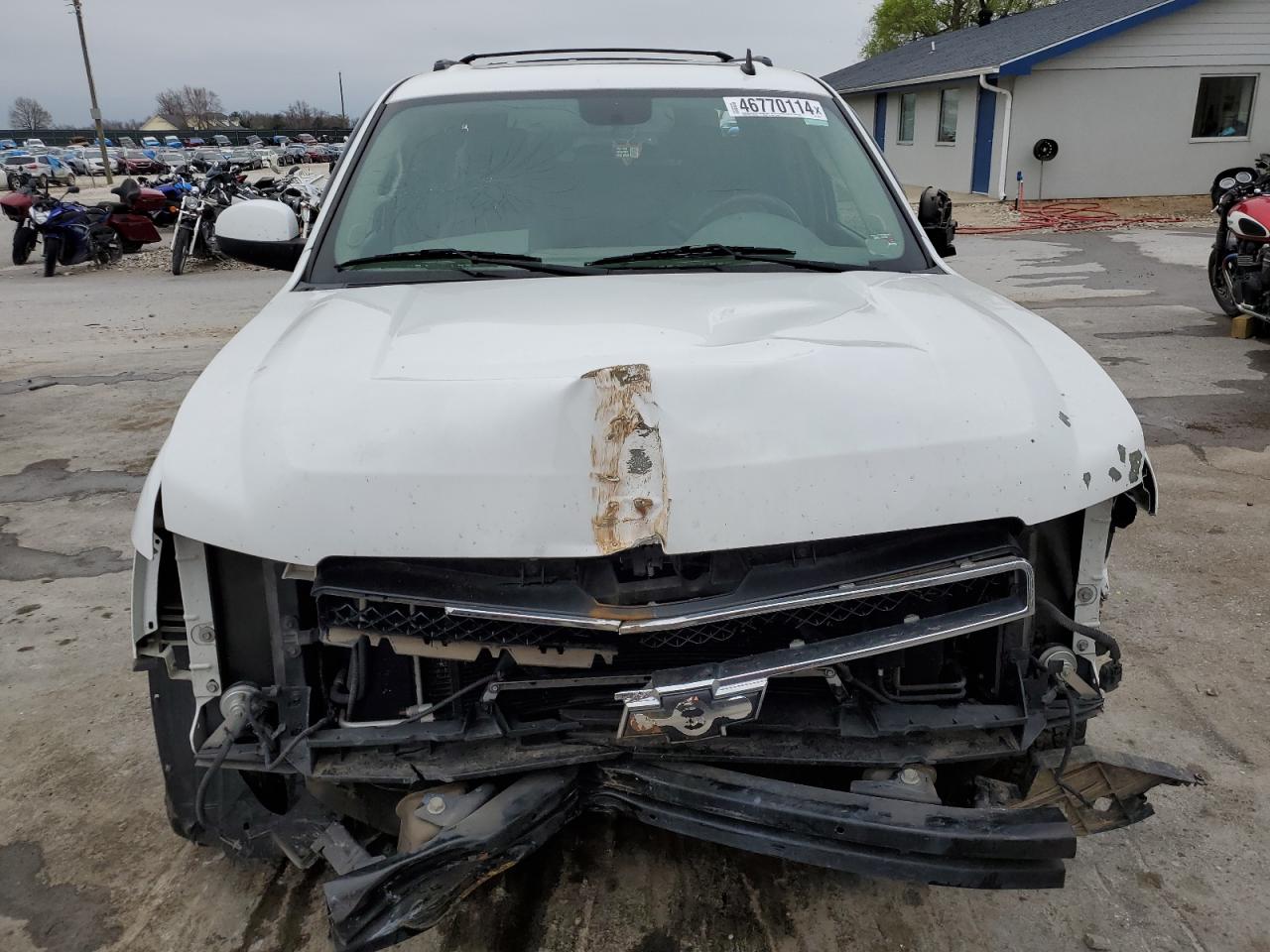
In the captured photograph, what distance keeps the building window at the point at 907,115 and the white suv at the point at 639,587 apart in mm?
26221

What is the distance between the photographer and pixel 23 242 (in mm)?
15148

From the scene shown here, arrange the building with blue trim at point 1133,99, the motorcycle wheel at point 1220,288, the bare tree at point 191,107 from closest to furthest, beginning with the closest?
the motorcycle wheel at point 1220,288 < the building with blue trim at point 1133,99 < the bare tree at point 191,107

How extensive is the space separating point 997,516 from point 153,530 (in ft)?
5.31

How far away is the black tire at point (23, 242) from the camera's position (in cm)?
1509

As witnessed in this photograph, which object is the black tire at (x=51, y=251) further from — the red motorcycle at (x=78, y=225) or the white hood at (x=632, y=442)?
the white hood at (x=632, y=442)

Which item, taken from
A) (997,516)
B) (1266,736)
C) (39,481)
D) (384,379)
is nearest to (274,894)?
(384,379)

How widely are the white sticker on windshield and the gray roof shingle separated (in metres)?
17.4

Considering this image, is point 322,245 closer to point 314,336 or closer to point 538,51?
point 314,336

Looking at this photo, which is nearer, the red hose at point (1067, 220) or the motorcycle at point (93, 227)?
the motorcycle at point (93, 227)

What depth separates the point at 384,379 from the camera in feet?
6.75

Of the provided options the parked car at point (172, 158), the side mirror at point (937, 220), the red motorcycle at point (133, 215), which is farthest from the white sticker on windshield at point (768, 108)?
the parked car at point (172, 158)

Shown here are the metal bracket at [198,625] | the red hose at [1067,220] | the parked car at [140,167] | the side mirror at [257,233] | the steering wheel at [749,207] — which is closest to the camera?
the metal bracket at [198,625]

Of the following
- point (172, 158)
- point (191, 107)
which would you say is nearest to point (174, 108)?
point (191, 107)

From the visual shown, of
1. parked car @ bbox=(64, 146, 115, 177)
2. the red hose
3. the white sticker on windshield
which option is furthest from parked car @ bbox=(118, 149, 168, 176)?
the white sticker on windshield
